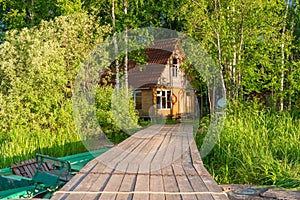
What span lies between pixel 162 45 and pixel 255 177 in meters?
12.0

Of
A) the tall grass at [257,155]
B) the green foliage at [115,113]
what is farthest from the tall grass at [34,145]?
the tall grass at [257,155]

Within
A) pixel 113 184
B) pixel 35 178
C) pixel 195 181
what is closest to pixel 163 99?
pixel 35 178

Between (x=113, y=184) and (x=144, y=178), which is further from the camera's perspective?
(x=144, y=178)

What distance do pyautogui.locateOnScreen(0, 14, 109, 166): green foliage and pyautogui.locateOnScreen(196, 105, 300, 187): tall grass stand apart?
385 centimetres

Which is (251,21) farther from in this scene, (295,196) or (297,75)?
(295,196)

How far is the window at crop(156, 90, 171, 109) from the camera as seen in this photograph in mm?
16375

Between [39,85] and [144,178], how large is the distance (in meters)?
6.85

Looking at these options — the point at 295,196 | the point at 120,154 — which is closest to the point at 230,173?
the point at 295,196

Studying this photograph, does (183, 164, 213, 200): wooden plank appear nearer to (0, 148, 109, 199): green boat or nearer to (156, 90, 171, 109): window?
(0, 148, 109, 199): green boat

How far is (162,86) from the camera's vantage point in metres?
16.6

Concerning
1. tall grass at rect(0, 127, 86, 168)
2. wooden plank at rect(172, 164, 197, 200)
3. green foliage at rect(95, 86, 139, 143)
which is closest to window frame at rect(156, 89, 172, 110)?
green foliage at rect(95, 86, 139, 143)

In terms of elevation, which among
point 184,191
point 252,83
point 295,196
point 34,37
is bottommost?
point 295,196

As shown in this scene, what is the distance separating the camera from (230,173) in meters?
4.49

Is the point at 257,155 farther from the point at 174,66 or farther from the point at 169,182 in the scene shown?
the point at 174,66
